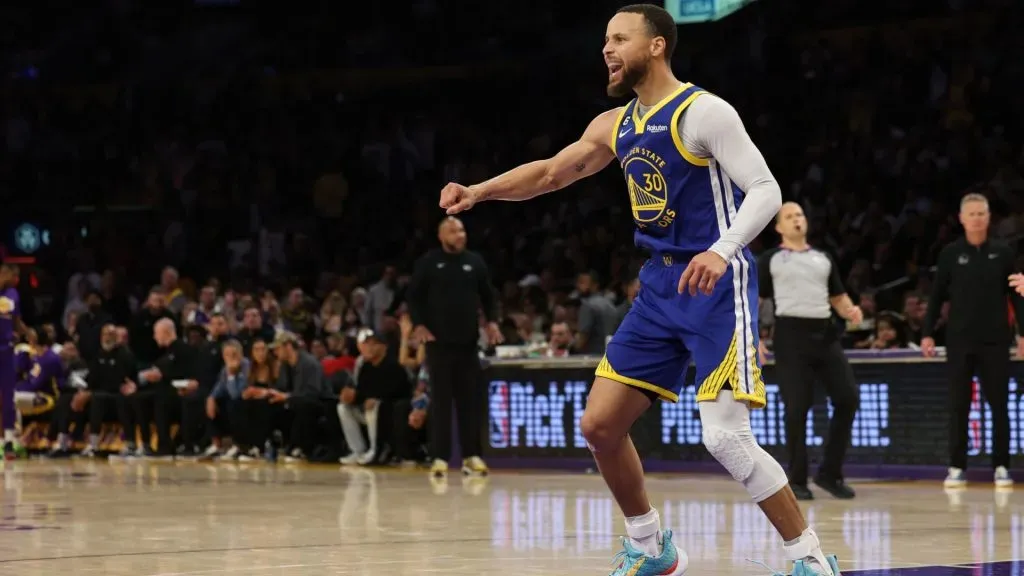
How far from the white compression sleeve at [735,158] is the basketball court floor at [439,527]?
5.74 feet

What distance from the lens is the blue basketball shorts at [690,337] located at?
6090 millimetres

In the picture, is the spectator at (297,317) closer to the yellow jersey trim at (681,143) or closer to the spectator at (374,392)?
the spectator at (374,392)

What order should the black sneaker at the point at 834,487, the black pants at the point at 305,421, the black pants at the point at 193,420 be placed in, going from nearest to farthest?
the black sneaker at the point at 834,487
the black pants at the point at 305,421
the black pants at the point at 193,420

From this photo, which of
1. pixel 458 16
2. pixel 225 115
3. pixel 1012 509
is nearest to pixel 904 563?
pixel 1012 509

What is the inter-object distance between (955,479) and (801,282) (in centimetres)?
257

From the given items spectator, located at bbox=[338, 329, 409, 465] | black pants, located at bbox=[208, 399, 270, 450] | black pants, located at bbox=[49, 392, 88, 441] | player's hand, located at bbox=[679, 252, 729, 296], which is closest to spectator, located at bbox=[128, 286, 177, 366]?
black pants, located at bbox=[49, 392, 88, 441]

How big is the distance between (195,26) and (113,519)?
69.8 ft

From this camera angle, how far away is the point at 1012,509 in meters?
10.7

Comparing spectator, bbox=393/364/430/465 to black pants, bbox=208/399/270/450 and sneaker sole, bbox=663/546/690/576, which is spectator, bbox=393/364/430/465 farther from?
sneaker sole, bbox=663/546/690/576

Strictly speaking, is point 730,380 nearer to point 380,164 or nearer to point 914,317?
point 914,317

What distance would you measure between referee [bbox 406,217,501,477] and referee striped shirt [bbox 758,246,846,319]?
357cm

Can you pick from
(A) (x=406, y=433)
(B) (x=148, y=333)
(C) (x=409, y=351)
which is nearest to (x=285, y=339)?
(C) (x=409, y=351)

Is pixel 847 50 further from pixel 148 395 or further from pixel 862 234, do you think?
pixel 148 395

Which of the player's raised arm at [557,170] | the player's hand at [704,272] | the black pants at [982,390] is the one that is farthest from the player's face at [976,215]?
the player's hand at [704,272]
